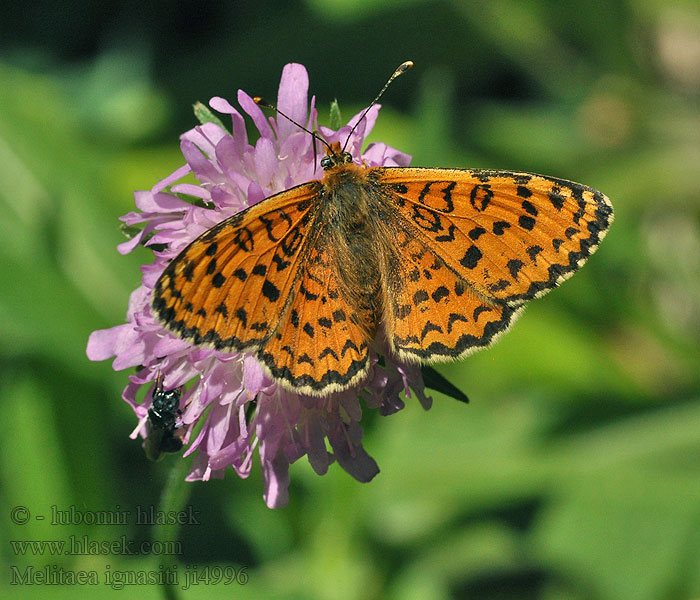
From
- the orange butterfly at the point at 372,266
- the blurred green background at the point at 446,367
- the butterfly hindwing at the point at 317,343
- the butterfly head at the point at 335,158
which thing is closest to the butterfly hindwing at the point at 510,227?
the orange butterfly at the point at 372,266

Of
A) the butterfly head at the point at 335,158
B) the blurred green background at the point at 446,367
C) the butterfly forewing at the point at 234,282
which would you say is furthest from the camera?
the blurred green background at the point at 446,367

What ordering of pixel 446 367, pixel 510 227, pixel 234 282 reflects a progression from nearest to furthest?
pixel 234 282 < pixel 510 227 < pixel 446 367

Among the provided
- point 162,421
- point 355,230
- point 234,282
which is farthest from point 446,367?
point 234,282

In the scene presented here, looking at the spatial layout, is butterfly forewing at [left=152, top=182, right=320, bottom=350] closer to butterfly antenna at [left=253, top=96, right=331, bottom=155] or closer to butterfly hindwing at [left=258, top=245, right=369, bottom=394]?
butterfly hindwing at [left=258, top=245, right=369, bottom=394]

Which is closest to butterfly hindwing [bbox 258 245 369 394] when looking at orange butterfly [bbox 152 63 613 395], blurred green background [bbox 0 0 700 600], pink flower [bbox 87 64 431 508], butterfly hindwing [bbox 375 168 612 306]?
orange butterfly [bbox 152 63 613 395]

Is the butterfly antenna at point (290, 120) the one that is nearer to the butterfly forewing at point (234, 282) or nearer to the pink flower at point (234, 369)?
the pink flower at point (234, 369)

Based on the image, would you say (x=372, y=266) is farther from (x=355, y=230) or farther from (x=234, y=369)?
(x=234, y=369)

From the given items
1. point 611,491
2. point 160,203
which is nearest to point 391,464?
point 611,491
